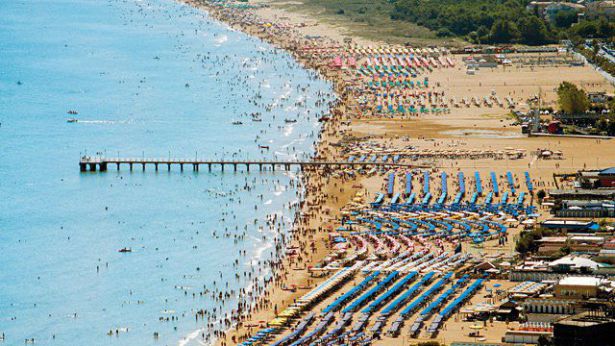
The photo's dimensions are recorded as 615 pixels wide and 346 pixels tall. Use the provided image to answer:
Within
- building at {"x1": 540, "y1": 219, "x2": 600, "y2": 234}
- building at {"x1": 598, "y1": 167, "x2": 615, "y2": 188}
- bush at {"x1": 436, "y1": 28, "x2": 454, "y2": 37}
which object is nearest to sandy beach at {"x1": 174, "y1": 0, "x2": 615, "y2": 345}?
building at {"x1": 540, "y1": 219, "x2": 600, "y2": 234}

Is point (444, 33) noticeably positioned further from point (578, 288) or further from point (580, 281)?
point (578, 288)

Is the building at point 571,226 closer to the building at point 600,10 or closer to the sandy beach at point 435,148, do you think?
the sandy beach at point 435,148

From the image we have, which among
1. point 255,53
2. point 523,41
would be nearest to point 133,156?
point 255,53

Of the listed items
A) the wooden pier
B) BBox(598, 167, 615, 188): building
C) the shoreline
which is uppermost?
BBox(598, 167, 615, 188): building

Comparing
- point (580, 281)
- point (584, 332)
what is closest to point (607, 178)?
point (580, 281)

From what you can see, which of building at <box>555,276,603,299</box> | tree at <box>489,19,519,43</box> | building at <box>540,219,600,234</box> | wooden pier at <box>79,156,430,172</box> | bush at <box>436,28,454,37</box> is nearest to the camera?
building at <box>555,276,603,299</box>

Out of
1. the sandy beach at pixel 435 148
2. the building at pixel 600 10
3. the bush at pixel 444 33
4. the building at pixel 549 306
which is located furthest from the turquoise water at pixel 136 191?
the building at pixel 600 10

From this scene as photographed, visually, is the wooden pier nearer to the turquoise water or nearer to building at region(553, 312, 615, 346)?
the turquoise water

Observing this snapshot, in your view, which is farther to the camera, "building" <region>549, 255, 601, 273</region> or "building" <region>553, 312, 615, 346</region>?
"building" <region>549, 255, 601, 273</region>
